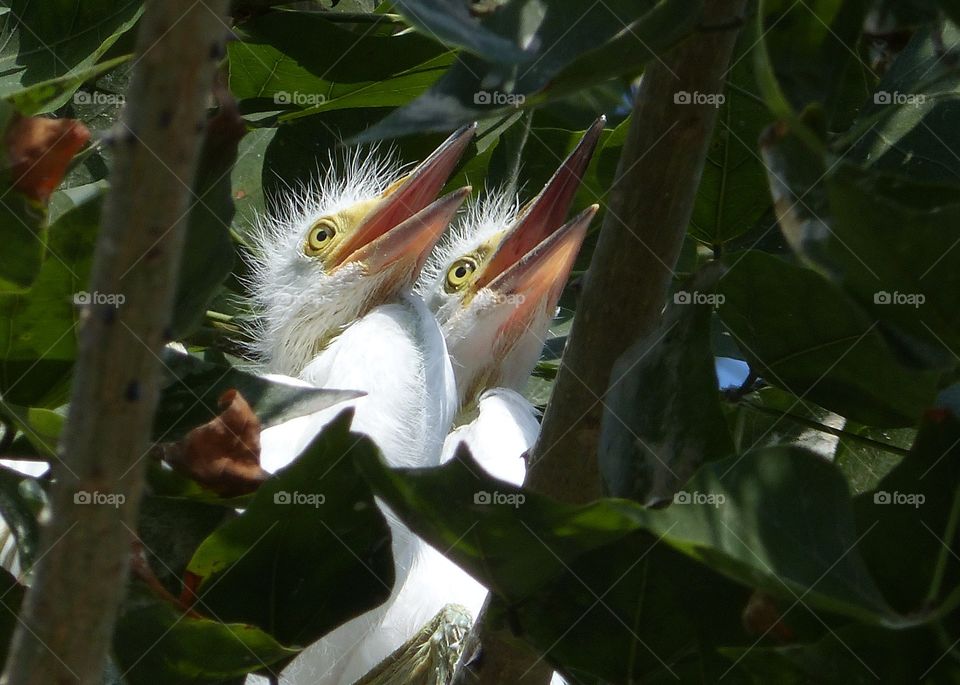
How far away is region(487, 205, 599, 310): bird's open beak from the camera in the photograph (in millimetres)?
2551

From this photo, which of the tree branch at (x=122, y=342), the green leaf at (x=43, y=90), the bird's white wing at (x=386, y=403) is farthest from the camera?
the bird's white wing at (x=386, y=403)

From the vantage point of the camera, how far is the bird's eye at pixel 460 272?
10.0ft

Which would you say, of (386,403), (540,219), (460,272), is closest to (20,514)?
(386,403)

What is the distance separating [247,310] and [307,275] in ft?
0.61

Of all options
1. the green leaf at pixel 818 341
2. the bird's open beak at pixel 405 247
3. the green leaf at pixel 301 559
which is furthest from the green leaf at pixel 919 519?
the bird's open beak at pixel 405 247

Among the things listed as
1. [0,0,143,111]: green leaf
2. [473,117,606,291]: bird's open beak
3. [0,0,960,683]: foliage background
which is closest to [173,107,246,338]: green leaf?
[0,0,960,683]: foliage background

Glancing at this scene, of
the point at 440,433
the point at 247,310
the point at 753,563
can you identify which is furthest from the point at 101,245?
the point at 247,310

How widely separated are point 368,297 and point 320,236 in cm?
26

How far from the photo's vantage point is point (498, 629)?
66 cm

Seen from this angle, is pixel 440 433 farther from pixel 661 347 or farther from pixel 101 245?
pixel 101 245

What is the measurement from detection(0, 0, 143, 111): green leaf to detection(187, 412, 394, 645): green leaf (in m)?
0.80

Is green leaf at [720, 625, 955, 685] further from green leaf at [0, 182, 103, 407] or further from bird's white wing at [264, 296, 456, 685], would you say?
bird's white wing at [264, 296, 456, 685]

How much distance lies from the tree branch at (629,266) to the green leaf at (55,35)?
77 cm

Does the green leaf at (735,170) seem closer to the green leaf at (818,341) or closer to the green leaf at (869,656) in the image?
the green leaf at (818,341)
